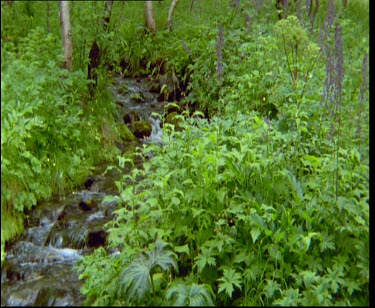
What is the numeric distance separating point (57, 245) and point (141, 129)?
1995 mm

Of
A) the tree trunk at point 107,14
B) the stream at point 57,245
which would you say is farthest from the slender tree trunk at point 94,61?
the stream at point 57,245

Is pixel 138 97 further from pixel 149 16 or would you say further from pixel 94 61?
pixel 149 16

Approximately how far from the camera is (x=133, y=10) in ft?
14.6

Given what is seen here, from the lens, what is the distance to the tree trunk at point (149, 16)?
450 cm

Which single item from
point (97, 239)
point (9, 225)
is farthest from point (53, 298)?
point (97, 239)

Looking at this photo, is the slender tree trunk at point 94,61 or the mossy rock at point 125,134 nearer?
the slender tree trunk at point 94,61

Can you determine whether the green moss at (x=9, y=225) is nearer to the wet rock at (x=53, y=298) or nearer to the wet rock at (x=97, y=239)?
the wet rock at (x=53, y=298)

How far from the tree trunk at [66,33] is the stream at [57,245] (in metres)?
1.12

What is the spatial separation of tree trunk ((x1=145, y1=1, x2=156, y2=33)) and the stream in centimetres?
83

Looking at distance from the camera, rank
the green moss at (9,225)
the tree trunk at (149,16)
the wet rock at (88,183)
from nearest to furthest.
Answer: the green moss at (9,225)
the tree trunk at (149,16)
the wet rock at (88,183)

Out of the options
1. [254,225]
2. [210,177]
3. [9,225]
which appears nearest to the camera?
[9,225]

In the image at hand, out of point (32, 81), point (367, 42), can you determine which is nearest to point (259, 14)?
point (367, 42)

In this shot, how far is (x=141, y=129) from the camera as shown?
5672 mm

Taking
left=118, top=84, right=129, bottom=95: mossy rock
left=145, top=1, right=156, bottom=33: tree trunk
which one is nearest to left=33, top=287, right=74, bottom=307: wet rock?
left=145, top=1, right=156, bottom=33: tree trunk
